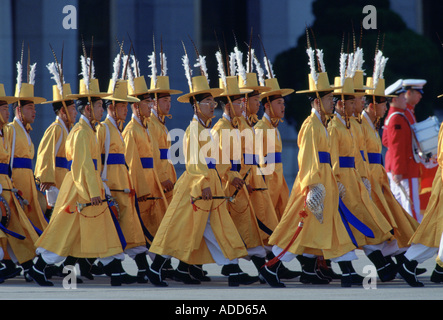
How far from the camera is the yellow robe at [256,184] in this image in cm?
949

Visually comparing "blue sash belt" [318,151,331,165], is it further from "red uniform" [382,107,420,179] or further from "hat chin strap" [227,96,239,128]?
"red uniform" [382,107,420,179]

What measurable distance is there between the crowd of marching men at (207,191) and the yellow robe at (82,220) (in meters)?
0.01

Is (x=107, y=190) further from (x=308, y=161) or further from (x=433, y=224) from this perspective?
(x=433, y=224)

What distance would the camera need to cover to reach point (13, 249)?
916cm

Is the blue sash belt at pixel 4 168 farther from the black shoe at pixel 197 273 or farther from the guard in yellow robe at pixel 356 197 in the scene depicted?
the guard in yellow robe at pixel 356 197

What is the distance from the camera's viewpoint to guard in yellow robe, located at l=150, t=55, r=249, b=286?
28.5 feet

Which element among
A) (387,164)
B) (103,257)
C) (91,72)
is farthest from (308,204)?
(387,164)

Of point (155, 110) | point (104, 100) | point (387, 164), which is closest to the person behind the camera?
point (104, 100)

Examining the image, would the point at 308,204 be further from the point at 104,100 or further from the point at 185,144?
the point at 104,100

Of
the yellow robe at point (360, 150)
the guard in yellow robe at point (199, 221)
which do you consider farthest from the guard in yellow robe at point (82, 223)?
the yellow robe at point (360, 150)

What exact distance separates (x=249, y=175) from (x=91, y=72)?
195 cm

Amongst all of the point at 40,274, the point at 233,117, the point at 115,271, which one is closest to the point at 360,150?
the point at 233,117

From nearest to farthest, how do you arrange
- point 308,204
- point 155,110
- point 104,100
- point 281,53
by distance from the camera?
point 308,204 → point 104,100 → point 155,110 → point 281,53

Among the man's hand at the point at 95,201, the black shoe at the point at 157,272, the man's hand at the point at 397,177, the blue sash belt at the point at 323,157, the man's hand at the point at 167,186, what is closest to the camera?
the man's hand at the point at 95,201
